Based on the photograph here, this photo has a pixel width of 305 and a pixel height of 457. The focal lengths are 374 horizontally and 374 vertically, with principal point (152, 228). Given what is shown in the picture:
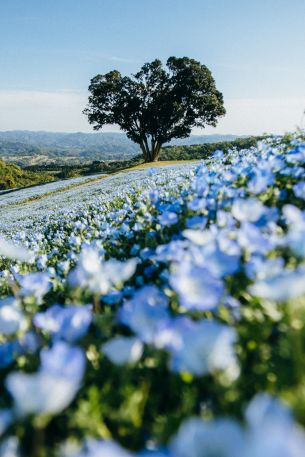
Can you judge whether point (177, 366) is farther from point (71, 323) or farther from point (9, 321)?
point (9, 321)

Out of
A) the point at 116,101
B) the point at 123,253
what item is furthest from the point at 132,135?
the point at 123,253

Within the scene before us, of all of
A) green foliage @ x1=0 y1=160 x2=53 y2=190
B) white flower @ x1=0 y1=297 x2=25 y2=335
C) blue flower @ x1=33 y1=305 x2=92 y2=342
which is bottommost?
green foliage @ x1=0 y1=160 x2=53 y2=190

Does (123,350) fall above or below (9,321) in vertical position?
above

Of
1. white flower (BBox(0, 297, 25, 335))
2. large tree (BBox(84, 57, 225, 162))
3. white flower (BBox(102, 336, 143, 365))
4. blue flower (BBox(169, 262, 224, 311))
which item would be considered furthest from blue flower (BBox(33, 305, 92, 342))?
large tree (BBox(84, 57, 225, 162))

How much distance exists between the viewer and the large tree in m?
46.6

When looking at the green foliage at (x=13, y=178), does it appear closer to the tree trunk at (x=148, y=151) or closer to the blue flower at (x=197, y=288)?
the tree trunk at (x=148, y=151)

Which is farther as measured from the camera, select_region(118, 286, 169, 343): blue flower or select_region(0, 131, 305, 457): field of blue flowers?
select_region(118, 286, 169, 343): blue flower

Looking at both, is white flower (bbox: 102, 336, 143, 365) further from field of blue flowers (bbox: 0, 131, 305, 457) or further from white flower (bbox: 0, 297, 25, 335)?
white flower (bbox: 0, 297, 25, 335)

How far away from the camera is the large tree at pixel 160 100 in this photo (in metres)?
46.6

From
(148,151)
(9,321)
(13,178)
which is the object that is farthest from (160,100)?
(9,321)

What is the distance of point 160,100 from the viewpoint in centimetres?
4753

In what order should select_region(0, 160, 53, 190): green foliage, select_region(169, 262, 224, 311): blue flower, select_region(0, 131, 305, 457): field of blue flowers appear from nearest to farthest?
select_region(0, 131, 305, 457): field of blue flowers < select_region(169, 262, 224, 311): blue flower < select_region(0, 160, 53, 190): green foliage

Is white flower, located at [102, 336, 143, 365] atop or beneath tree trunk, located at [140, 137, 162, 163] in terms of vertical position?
atop

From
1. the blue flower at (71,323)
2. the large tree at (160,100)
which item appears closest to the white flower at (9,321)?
the blue flower at (71,323)
